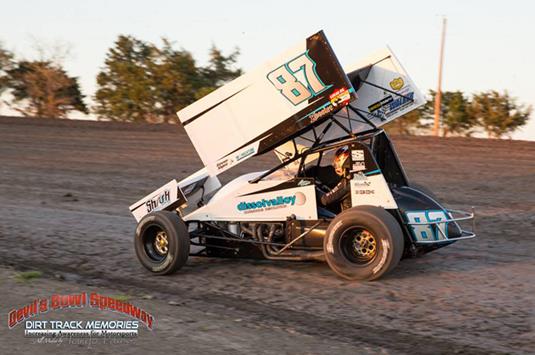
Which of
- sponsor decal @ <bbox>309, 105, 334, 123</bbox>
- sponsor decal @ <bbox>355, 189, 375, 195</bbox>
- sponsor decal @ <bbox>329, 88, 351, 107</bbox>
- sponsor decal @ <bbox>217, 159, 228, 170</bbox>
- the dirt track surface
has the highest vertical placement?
sponsor decal @ <bbox>329, 88, 351, 107</bbox>

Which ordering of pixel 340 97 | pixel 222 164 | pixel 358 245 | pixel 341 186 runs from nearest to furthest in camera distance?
pixel 340 97 < pixel 358 245 < pixel 341 186 < pixel 222 164

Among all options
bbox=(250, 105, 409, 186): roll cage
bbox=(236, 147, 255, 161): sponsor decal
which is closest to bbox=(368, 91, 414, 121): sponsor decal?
bbox=(250, 105, 409, 186): roll cage

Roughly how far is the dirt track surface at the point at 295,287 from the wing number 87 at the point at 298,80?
197 cm

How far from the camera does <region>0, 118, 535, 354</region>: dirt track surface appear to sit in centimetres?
618

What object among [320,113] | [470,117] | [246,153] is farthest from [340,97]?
[470,117]

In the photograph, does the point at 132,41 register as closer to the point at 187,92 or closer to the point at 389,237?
the point at 187,92

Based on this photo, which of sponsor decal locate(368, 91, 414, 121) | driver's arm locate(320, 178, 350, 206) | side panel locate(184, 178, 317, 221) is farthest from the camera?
sponsor decal locate(368, 91, 414, 121)

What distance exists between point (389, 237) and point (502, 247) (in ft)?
11.2

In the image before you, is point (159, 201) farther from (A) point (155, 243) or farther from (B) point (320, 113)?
(B) point (320, 113)

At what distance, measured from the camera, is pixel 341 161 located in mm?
8375

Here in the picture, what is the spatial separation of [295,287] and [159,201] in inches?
88.2

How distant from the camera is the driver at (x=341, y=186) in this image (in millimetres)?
8305

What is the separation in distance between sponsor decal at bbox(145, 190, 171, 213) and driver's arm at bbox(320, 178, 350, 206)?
1947mm

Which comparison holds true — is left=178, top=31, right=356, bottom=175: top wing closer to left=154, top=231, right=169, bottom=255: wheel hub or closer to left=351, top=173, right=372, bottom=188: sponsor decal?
left=351, top=173, right=372, bottom=188: sponsor decal
